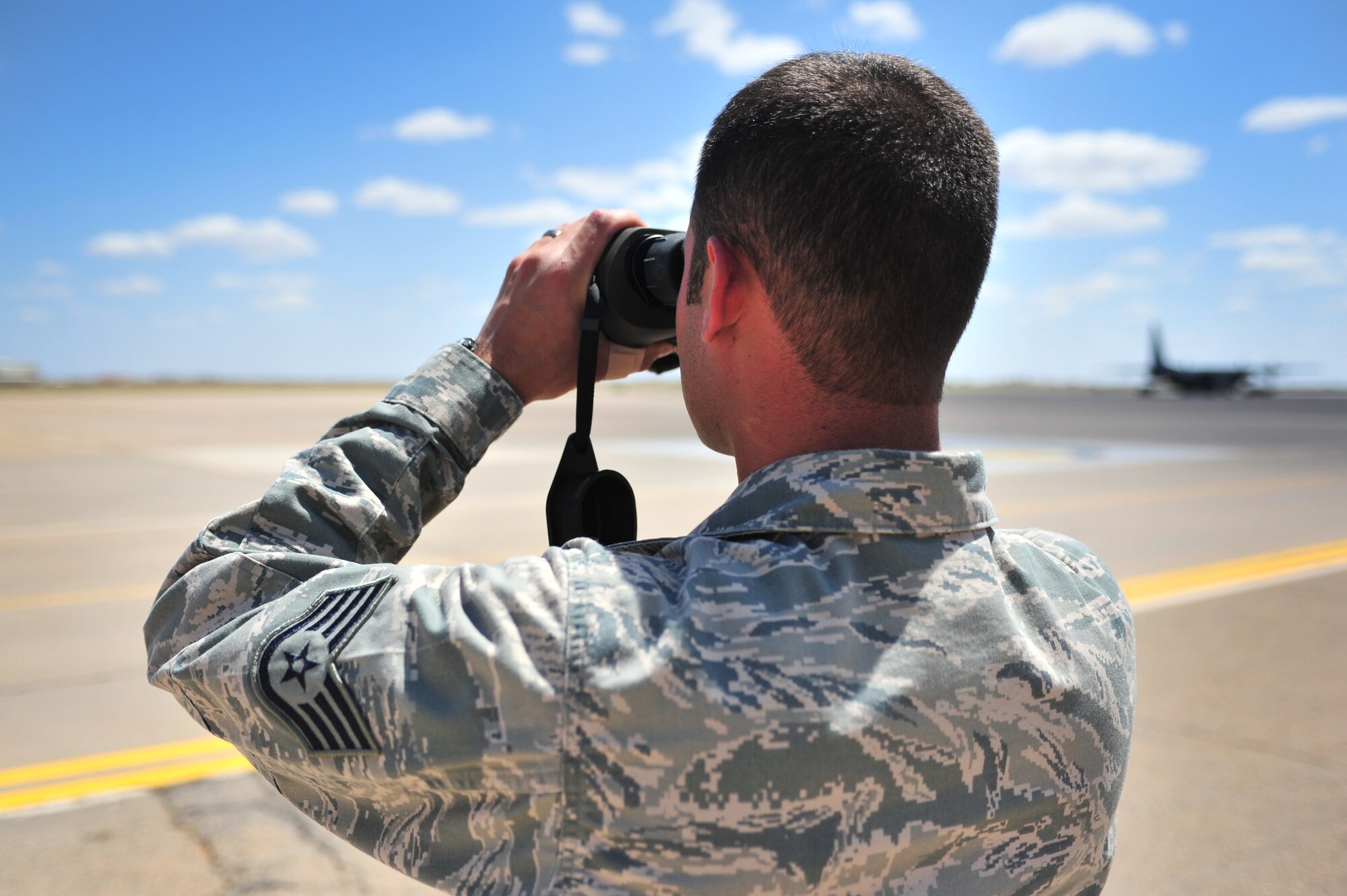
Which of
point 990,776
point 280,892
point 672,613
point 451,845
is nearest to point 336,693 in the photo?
point 451,845

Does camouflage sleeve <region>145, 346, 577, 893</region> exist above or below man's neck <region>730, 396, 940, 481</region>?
below

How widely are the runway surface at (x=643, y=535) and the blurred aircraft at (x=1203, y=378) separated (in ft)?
151

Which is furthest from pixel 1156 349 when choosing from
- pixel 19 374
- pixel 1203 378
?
pixel 19 374

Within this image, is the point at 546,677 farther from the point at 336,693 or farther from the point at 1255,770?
the point at 1255,770

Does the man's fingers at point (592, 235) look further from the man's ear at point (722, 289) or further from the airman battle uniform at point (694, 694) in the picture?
the airman battle uniform at point (694, 694)

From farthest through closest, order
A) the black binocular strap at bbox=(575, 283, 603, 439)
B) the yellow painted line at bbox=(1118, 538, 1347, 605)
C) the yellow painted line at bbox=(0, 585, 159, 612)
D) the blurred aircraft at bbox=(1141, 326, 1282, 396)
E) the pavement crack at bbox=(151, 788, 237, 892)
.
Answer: the blurred aircraft at bbox=(1141, 326, 1282, 396) → the yellow painted line at bbox=(1118, 538, 1347, 605) → the yellow painted line at bbox=(0, 585, 159, 612) → the pavement crack at bbox=(151, 788, 237, 892) → the black binocular strap at bbox=(575, 283, 603, 439)

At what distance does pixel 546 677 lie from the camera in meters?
0.94

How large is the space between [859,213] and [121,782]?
334 cm

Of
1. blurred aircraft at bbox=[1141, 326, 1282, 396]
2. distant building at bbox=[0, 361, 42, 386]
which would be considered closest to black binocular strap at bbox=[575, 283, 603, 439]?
blurred aircraft at bbox=[1141, 326, 1282, 396]

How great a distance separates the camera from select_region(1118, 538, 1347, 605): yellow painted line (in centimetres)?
611

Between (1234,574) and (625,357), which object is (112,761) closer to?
(625,357)

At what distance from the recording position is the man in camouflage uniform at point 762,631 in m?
0.96

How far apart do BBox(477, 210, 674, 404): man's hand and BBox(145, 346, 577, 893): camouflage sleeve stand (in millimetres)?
291

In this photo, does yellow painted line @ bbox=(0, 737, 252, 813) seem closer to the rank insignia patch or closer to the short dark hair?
the rank insignia patch
